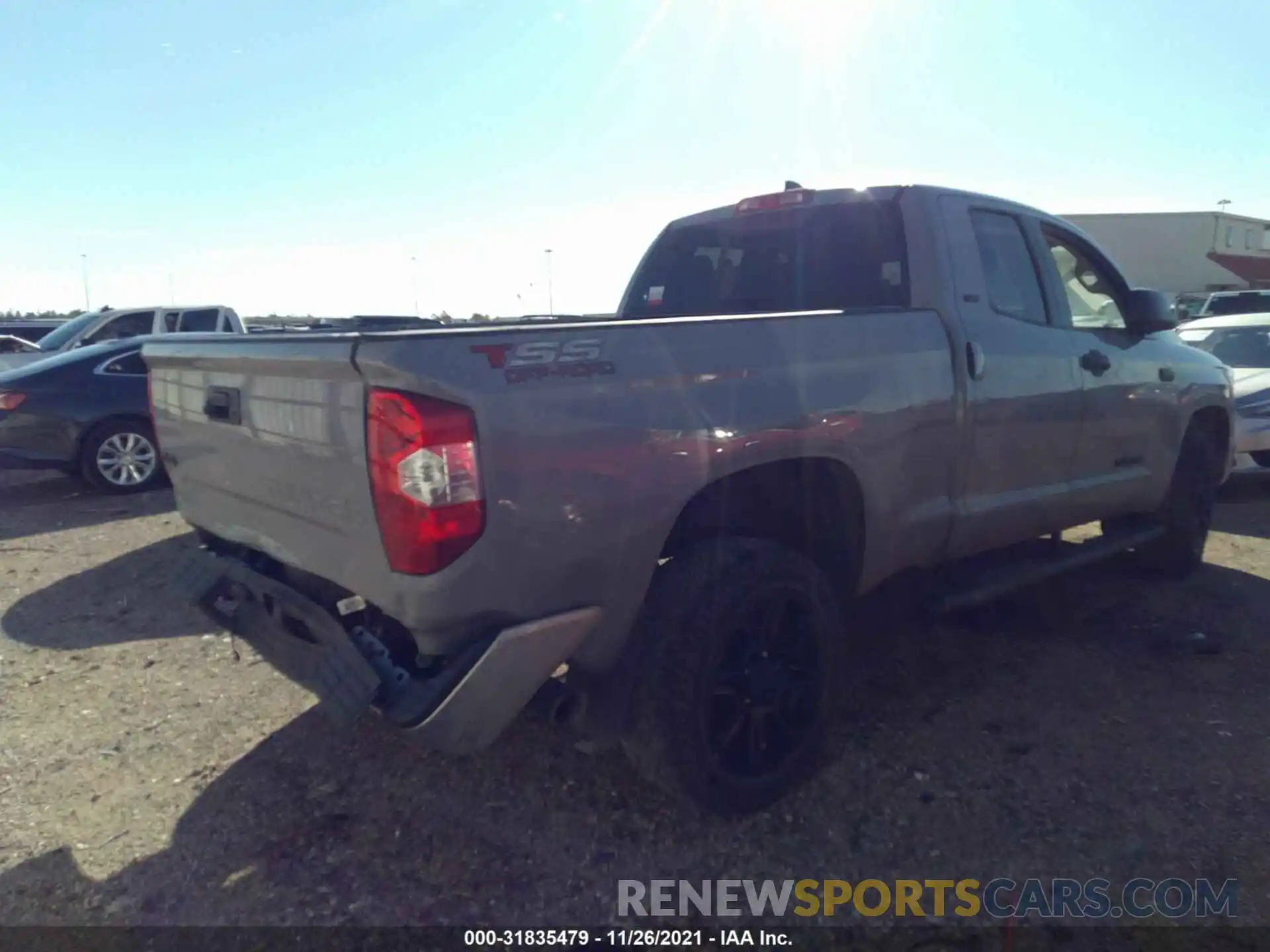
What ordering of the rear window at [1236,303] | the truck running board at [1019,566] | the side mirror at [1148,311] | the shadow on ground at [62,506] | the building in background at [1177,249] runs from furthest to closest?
the building in background at [1177,249]
the rear window at [1236,303]
the shadow on ground at [62,506]
the side mirror at [1148,311]
the truck running board at [1019,566]

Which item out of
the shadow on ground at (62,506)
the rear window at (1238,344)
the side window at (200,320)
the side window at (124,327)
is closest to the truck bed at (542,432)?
the shadow on ground at (62,506)

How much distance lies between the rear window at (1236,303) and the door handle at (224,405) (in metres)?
19.7

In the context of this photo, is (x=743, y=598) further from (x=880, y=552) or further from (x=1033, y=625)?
(x=1033, y=625)

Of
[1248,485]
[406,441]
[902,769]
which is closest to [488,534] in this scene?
[406,441]

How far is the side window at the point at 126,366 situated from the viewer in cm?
838

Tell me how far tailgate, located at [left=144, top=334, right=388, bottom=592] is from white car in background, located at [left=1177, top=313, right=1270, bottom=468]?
22.3ft

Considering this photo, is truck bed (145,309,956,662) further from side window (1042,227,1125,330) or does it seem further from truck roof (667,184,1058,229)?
side window (1042,227,1125,330)

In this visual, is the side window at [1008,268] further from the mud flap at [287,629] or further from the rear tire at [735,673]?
the mud flap at [287,629]

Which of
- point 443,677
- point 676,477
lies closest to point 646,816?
point 443,677

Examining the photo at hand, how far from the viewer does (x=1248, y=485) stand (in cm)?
855

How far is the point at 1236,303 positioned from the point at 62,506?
67.2 feet

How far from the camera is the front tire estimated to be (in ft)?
27.0

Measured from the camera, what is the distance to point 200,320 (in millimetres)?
12398

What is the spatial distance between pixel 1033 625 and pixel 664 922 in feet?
9.89
